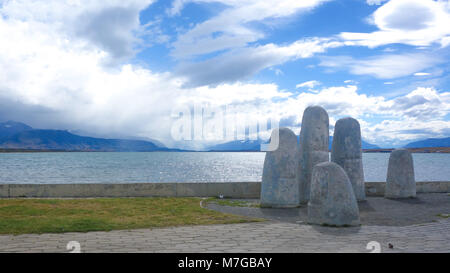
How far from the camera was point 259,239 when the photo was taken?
7.92 m

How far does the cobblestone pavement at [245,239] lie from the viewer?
278 inches

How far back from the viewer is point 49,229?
345 inches

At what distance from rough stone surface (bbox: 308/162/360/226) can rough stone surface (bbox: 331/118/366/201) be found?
645cm

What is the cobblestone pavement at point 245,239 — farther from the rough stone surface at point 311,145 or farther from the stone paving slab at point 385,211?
the rough stone surface at point 311,145

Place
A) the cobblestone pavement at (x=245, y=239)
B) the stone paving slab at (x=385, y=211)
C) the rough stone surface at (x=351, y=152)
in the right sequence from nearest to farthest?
the cobblestone pavement at (x=245, y=239)
the stone paving slab at (x=385, y=211)
the rough stone surface at (x=351, y=152)

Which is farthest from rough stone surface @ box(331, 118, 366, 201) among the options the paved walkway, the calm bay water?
the calm bay water

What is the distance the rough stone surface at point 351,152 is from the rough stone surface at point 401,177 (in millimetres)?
1928

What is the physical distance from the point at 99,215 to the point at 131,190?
18.2ft

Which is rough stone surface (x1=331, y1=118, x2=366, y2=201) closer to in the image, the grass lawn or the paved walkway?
the paved walkway

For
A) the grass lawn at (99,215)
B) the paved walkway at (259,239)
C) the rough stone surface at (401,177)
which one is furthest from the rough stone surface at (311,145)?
the paved walkway at (259,239)

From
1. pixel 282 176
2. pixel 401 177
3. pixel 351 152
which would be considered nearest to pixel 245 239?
pixel 282 176

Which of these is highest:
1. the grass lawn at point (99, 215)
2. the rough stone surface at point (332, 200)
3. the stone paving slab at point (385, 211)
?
the rough stone surface at point (332, 200)

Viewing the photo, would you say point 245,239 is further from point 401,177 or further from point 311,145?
point 401,177

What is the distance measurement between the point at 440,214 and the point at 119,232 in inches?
401
